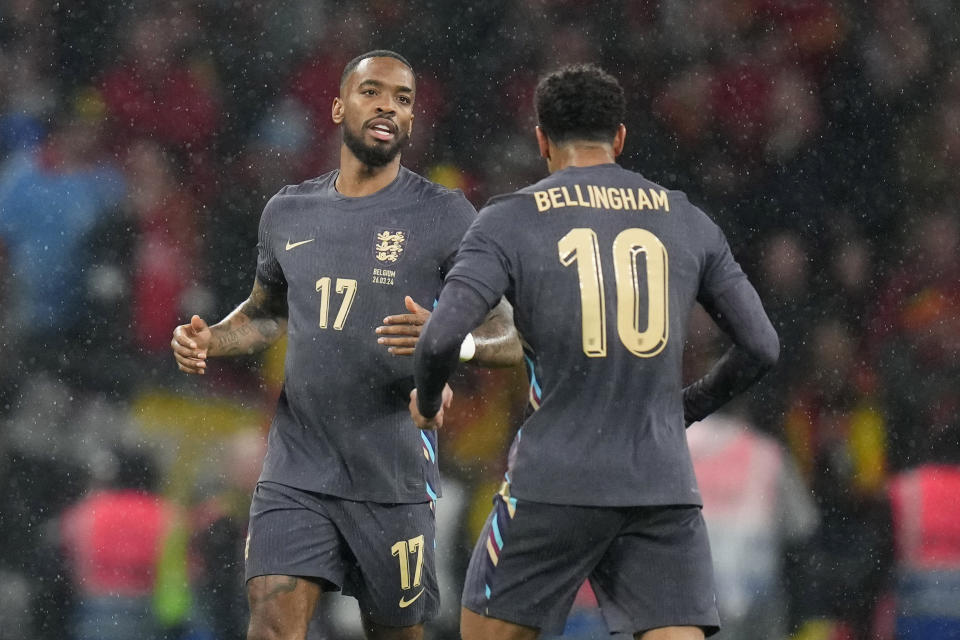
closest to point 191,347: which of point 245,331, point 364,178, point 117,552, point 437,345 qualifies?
point 245,331

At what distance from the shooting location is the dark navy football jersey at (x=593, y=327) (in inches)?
124

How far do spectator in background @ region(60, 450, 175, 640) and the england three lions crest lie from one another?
2292mm

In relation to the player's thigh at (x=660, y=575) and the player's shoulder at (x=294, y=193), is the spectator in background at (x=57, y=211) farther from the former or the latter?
the player's thigh at (x=660, y=575)

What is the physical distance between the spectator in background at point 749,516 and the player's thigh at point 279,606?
2.55 m

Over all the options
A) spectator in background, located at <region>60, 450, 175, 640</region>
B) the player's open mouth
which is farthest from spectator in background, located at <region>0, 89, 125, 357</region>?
the player's open mouth

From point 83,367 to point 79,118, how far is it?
107cm

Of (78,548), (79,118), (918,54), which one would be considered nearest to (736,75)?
(918,54)

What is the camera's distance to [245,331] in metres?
4.45

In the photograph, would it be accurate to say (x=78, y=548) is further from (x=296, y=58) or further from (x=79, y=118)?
(x=296, y=58)

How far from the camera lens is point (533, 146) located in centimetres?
614

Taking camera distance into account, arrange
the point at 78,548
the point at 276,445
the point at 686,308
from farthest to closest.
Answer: the point at 78,548 → the point at 276,445 → the point at 686,308

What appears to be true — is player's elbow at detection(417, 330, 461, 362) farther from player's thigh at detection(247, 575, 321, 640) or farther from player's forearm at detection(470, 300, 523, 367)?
player's thigh at detection(247, 575, 321, 640)

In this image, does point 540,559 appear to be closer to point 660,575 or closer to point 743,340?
point 660,575

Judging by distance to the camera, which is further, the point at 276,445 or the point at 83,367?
the point at 83,367
